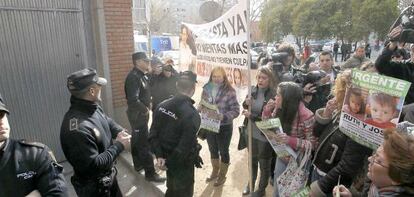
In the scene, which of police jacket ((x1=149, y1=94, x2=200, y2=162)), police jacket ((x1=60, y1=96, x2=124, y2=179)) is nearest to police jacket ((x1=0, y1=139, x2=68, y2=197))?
police jacket ((x1=60, y1=96, x2=124, y2=179))

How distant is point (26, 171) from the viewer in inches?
73.1

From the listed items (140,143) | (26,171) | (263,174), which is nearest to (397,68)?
(263,174)

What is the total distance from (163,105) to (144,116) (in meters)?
1.79

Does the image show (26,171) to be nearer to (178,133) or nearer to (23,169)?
(23,169)

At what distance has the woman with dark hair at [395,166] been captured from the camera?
5.17 feet

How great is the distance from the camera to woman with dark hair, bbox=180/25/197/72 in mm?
4695

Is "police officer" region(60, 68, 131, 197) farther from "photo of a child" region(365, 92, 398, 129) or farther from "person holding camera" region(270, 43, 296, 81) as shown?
"person holding camera" region(270, 43, 296, 81)

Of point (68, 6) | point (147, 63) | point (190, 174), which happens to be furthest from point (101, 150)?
point (68, 6)

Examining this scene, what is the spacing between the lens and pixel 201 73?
14.8ft

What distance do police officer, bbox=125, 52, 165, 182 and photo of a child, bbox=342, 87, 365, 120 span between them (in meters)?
3.30

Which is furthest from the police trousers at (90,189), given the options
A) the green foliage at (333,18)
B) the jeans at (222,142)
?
the green foliage at (333,18)

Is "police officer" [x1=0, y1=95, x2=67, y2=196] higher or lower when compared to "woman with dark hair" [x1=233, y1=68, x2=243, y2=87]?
lower

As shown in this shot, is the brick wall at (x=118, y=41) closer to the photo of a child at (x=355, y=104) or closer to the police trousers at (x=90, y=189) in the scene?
the police trousers at (x=90, y=189)

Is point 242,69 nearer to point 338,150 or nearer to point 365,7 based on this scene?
point 338,150
